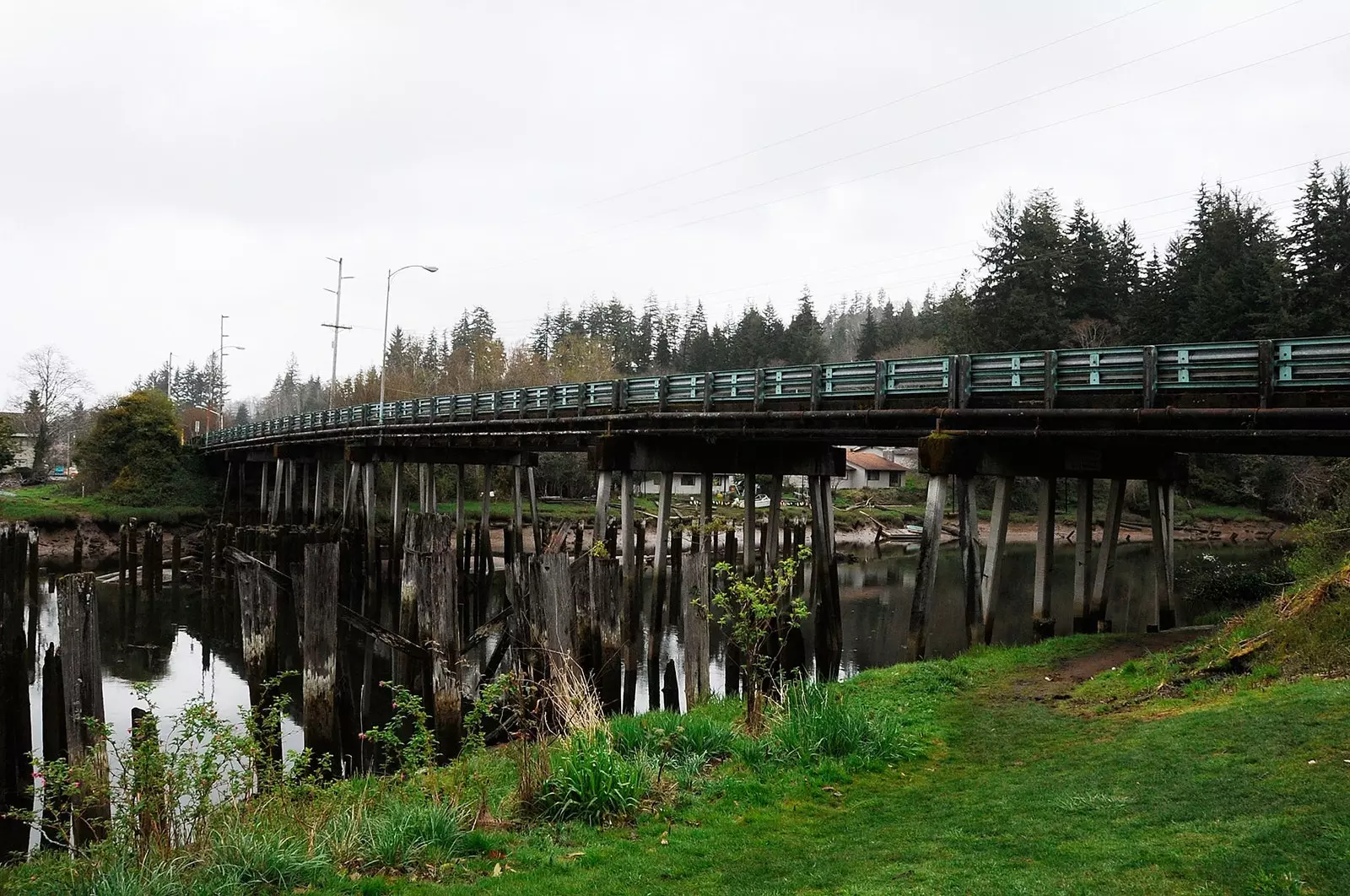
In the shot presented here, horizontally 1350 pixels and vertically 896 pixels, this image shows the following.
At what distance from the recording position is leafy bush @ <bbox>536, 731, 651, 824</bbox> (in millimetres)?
7836

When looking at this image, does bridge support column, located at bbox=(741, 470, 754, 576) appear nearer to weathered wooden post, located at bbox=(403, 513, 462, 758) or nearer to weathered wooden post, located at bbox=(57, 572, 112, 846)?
weathered wooden post, located at bbox=(403, 513, 462, 758)

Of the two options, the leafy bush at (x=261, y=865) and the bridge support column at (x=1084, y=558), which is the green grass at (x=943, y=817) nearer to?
the leafy bush at (x=261, y=865)

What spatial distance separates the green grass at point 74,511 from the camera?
45750 mm

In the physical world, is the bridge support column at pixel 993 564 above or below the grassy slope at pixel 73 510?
above

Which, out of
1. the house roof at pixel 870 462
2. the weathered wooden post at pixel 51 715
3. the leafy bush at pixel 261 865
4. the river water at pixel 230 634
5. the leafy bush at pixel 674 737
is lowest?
the river water at pixel 230 634

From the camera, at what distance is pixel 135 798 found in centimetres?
777

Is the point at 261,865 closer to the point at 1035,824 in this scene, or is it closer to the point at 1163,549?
the point at 1035,824

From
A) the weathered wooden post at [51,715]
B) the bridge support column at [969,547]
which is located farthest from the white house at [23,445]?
the bridge support column at [969,547]

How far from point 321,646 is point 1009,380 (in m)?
11.8

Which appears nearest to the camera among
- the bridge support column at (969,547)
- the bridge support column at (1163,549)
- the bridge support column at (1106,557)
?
the bridge support column at (969,547)

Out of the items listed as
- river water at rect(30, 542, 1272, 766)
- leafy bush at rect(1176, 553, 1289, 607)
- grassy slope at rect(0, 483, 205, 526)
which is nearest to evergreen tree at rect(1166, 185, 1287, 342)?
river water at rect(30, 542, 1272, 766)

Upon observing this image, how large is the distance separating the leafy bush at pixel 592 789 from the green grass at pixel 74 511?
45657 millimetres

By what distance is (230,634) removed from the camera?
27.7 meters

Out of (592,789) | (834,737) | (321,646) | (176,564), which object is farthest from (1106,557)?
(176,564)
